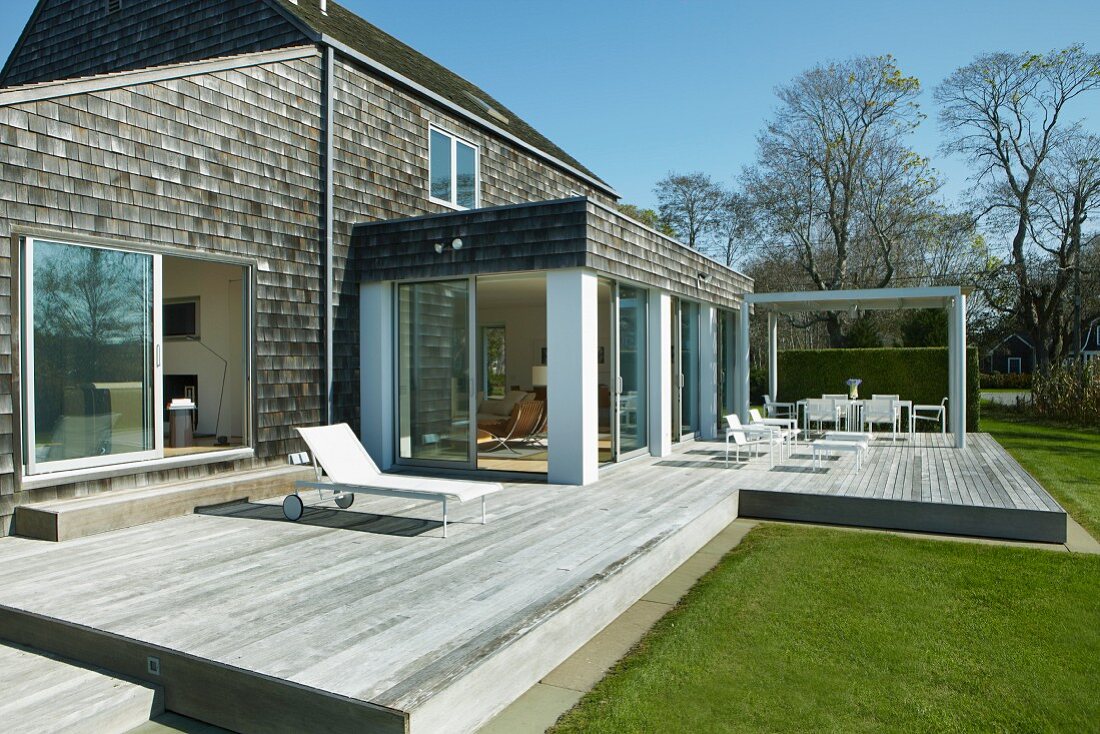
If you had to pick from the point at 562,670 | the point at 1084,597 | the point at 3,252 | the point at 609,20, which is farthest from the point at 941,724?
the point at 609,20

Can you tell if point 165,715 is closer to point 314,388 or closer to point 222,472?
point 222,472

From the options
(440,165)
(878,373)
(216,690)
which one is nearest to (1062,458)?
(878,373)

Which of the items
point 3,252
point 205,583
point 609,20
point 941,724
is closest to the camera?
point 941,724

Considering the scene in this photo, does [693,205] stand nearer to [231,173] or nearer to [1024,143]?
[1024,143]

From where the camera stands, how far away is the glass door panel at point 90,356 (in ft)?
19.4

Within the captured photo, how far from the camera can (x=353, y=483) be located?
649 centimetres

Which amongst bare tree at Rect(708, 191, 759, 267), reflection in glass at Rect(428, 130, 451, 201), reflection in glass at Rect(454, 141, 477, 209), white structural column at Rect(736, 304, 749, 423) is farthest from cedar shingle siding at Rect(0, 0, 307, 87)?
bare tree at Rect(708, 191, 759, 267)

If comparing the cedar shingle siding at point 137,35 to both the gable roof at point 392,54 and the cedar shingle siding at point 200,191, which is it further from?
the cedar shingle siding at point 200,191

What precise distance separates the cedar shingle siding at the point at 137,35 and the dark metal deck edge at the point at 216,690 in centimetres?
751

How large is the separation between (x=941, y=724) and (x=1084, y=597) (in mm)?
2672

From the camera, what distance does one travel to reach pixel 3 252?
563 centimetres

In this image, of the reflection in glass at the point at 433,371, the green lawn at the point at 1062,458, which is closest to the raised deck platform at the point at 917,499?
the green lawn at the point at 1062,458

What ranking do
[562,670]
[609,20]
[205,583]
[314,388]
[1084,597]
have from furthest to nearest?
1. [609,20]
2. [314,388]
3. [1084,597]
4. [205,583]
5. [562,670]

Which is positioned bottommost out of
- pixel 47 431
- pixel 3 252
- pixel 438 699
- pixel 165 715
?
pixel 165 715
